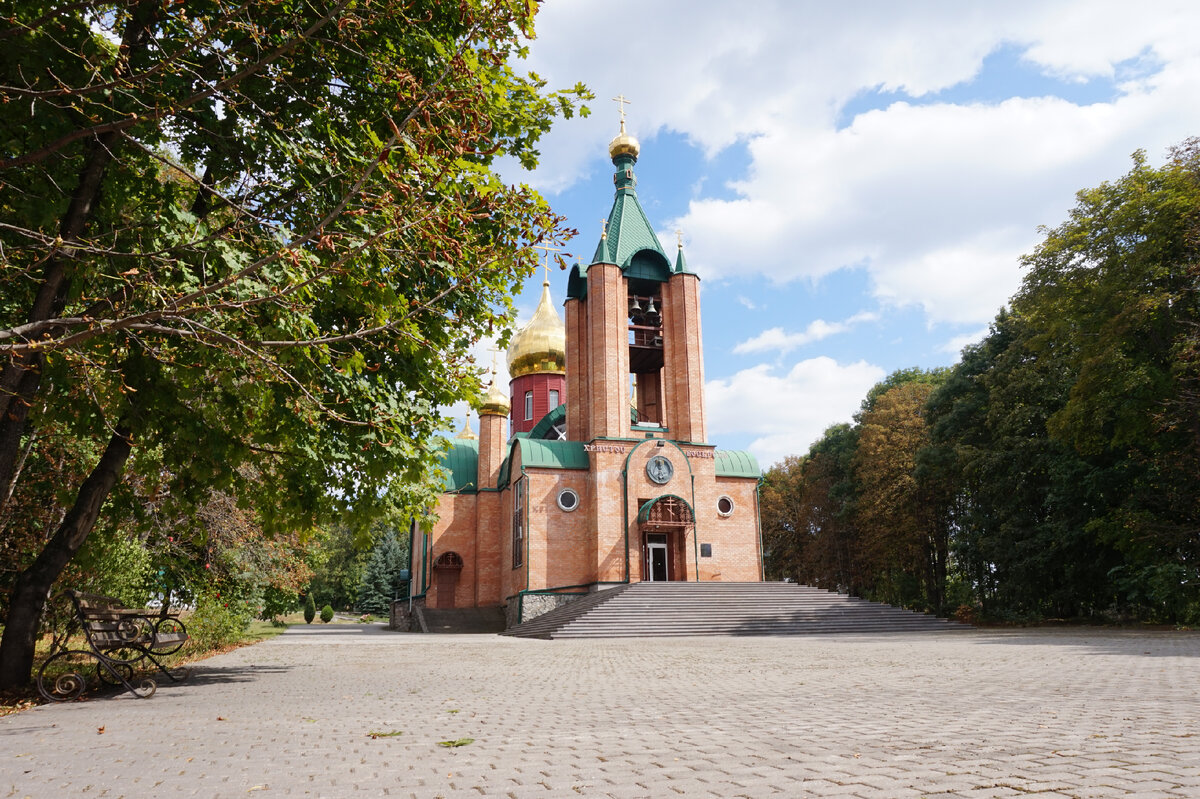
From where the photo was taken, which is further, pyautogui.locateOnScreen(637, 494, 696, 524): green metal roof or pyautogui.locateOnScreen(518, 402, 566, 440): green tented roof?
pyautogui.locateOnScreen(518, 402, 566, 440): green tented roof

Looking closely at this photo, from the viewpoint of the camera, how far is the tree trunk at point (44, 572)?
8.08m

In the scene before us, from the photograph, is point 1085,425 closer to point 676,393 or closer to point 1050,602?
point 1050,602

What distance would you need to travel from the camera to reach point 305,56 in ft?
24.0

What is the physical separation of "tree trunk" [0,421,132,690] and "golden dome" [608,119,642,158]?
95.4ft

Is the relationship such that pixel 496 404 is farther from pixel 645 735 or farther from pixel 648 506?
pixel 645 735

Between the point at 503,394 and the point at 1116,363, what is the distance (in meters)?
25.7

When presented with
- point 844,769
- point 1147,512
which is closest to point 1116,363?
point 1147,512

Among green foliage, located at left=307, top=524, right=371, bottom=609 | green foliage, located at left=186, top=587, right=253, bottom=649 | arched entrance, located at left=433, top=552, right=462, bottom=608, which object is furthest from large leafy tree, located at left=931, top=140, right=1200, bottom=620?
green foliage, located at left=307, top=524, right=371, bottom=609

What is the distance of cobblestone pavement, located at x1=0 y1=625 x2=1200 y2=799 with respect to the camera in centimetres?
370

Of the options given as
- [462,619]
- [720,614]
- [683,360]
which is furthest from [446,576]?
[720,614]

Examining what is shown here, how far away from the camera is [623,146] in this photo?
Answer: 113 feet

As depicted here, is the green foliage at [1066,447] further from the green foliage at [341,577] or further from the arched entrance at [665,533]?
the green foliage at [341,577]

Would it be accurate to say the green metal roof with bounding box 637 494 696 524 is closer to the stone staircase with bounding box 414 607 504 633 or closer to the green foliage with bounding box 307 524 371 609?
the stone staircase with bounding box 414 607 504 633

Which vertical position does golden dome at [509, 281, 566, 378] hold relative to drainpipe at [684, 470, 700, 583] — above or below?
above
